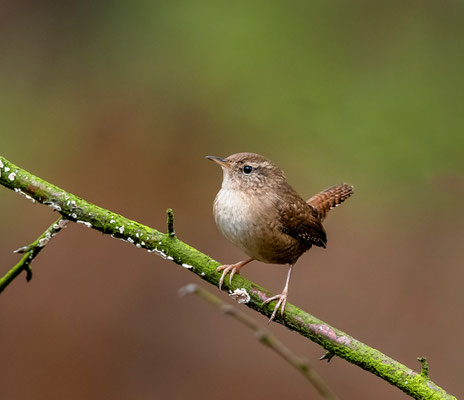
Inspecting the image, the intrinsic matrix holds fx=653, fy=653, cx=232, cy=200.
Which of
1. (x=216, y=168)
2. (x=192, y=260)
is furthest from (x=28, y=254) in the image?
(x=216, y=168)

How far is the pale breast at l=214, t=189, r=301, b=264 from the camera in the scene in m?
3.01

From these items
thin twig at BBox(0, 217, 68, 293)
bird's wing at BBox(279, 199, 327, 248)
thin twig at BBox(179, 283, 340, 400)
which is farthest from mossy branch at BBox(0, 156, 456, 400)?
thin twig at BBox(179, 283, 340, 400)

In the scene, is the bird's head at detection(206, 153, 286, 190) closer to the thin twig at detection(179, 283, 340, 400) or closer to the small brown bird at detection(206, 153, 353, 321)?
the small brown bird at detection(206, 153, 353, 321)

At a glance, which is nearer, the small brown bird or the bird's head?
the small brown bird

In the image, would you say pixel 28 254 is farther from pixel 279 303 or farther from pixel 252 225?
pixel 252 225

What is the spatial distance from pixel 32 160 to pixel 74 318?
2061mm

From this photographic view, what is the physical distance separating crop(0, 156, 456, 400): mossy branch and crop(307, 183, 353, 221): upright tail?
4.81ft

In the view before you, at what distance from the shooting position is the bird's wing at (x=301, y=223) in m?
3.24

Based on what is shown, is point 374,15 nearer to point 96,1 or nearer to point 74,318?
point 96,1

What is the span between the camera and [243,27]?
7.44 m

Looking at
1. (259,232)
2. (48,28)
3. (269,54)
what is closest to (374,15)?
(269,54)

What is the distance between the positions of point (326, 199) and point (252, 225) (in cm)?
115

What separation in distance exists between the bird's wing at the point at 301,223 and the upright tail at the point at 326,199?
0.40m

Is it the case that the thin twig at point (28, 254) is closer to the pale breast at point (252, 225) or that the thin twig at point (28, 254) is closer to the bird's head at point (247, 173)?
the pale breast at point (252, 225)
